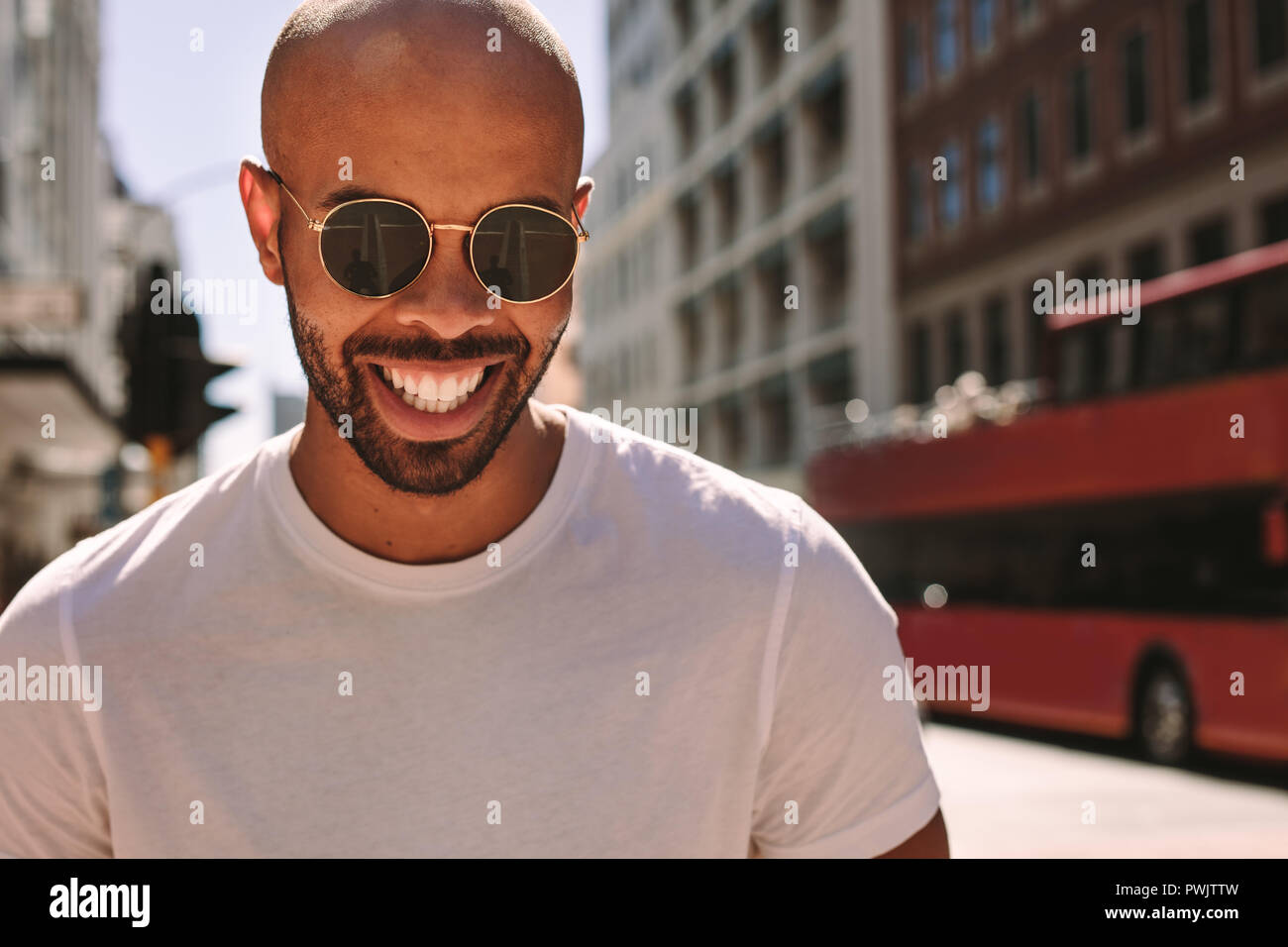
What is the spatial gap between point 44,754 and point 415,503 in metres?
0.50

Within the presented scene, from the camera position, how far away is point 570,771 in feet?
6.14

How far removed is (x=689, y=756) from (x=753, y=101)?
45200mm

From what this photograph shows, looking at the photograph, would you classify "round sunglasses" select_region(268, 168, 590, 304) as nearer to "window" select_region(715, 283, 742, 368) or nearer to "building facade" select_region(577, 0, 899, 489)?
"building facade" select_region(577, 0, 899, 489)

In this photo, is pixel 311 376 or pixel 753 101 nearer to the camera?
pixel 311 376

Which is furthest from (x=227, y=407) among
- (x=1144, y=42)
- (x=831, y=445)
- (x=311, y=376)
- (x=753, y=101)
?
(x=753, y=101)

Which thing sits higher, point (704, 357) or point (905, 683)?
point (704, 357)

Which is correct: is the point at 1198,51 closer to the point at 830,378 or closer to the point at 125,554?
the point at 830,378

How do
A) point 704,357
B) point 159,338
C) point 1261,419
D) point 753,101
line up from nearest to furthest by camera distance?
point 159,338 < point 1261,419 < point 753,101 < point 704,357

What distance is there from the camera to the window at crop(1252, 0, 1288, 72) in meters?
22.1

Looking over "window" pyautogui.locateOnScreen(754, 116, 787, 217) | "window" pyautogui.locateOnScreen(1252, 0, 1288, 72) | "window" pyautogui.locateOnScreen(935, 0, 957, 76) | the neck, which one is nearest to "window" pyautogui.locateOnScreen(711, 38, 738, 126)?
"window" pyautogui.locateOnScreen(754, 116, 787, 217)

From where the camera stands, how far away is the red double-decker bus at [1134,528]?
45.2 feet

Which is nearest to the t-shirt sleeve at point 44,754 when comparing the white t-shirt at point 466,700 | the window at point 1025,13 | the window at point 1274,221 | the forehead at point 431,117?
the white t-shirt at point 466,700

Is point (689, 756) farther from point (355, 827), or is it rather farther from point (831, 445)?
point (831, 445)

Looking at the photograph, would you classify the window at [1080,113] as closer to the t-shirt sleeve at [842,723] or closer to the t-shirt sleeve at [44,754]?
the t-shirt sleeve at [842,723]
